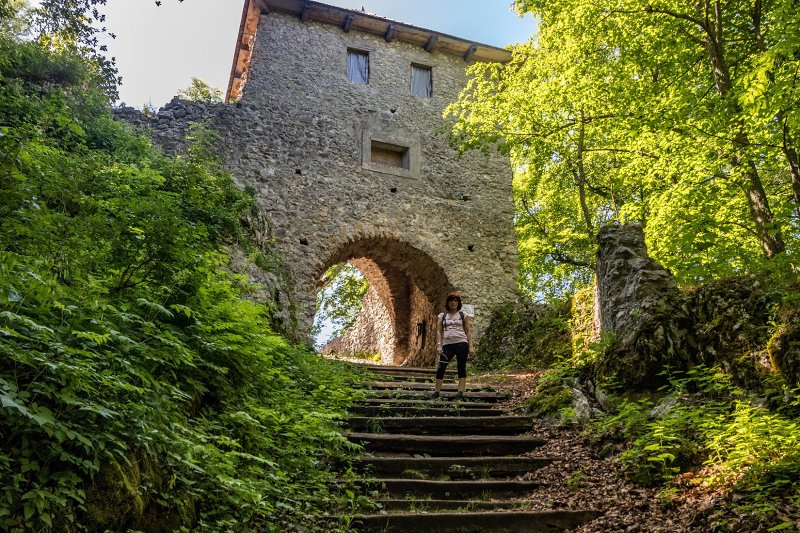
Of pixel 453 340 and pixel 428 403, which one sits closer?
pixel 428 403

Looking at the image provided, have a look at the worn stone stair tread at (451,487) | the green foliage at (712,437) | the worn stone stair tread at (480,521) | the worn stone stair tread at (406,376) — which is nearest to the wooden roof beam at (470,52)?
the worn stone stair tread at (406,376)

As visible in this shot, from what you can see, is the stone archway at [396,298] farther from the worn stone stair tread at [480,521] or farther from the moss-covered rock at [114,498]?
the moss-covered rock at [114,498]

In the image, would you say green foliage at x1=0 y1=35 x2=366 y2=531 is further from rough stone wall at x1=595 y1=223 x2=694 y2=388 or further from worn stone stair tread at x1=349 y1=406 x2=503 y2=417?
rough stone wall at x1=595 y1=223 x2=694 y2=388

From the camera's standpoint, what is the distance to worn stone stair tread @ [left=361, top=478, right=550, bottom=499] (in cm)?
429

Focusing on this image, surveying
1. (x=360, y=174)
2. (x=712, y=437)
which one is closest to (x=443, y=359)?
(x=712, y=437)

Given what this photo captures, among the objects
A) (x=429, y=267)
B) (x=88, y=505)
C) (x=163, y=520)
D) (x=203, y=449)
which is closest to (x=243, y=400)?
(x=203, y=449)

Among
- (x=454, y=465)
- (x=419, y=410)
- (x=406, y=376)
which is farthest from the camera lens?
(x=406, y=376)

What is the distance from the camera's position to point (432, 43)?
1399 centimetres

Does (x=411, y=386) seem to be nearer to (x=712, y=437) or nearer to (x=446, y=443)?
(x=446, y=443)

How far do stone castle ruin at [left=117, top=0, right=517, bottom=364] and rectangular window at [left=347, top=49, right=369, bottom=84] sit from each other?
3cm

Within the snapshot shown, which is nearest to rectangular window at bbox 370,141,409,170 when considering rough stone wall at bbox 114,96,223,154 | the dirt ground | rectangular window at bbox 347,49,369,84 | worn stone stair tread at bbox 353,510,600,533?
rectangular window at bbox 347,49,369,84

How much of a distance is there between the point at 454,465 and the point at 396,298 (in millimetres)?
9983

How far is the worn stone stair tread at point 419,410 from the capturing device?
19.7 feet

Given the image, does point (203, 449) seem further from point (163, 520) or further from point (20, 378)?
point (20, 378)
